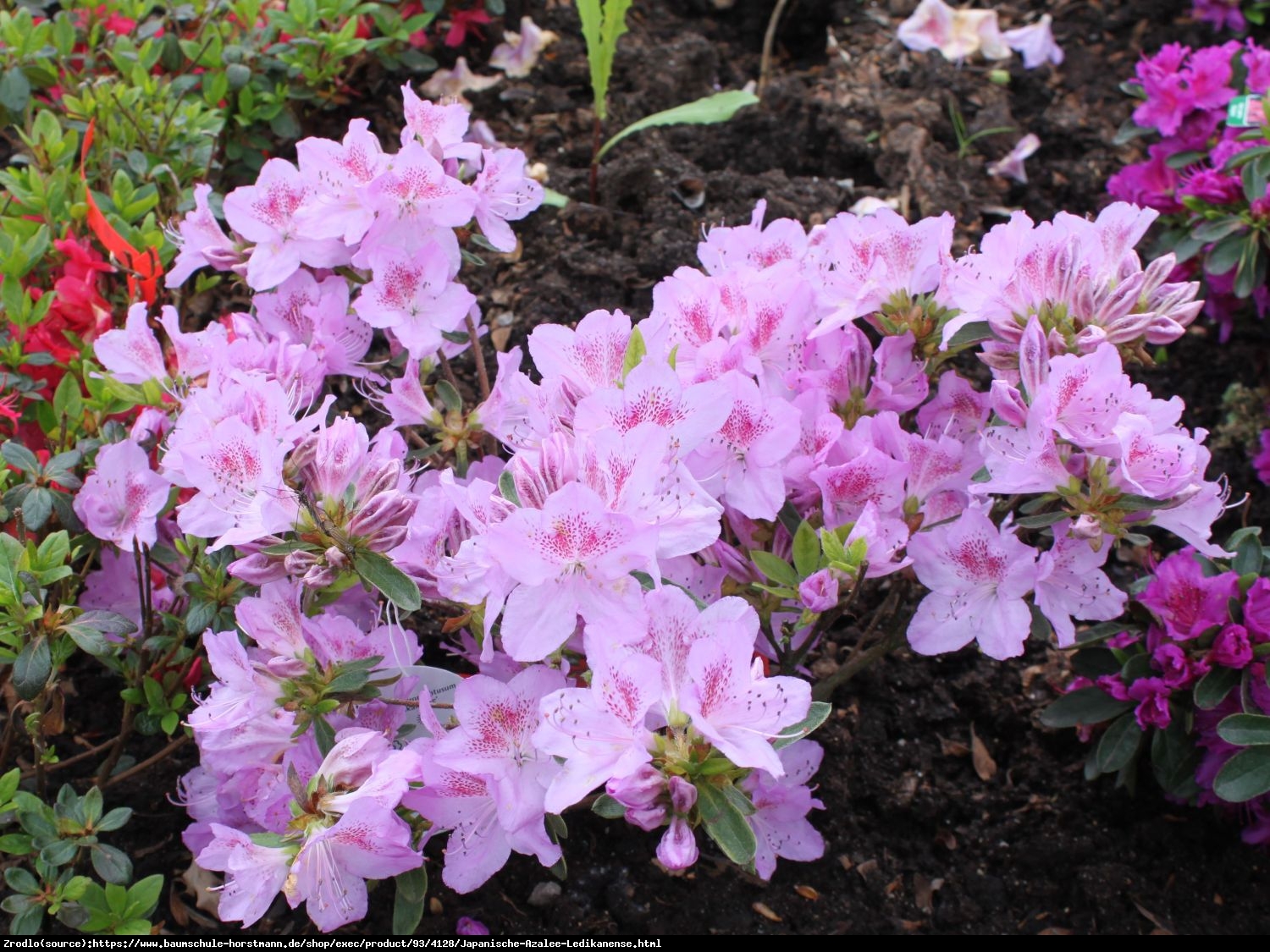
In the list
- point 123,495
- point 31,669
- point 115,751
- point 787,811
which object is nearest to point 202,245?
point 123,495

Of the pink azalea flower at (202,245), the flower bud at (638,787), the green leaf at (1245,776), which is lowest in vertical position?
the green leaf at (1245,776)

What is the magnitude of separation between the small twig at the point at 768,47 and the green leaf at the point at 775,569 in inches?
84.6

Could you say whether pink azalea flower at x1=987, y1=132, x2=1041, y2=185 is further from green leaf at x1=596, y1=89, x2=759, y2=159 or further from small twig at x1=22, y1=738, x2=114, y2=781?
small twig at x1=22, y1=738, x2=114, y2=781

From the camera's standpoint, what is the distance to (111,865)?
5.32 ft

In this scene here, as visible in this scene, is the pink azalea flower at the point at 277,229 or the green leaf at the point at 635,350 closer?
the green leaf at the point at 635,350

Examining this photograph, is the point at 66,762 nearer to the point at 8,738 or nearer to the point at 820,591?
the point at 8,738

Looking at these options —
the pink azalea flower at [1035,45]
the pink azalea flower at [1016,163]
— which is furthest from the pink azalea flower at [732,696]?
the pink azalea flower at [1035,45]

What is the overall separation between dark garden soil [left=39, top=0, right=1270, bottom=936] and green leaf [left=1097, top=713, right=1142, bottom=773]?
206 mm

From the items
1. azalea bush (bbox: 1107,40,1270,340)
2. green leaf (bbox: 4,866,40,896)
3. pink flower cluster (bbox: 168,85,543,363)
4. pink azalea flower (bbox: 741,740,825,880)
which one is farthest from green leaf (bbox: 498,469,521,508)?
azalea bush (bbox: 1107,40,1270,340)

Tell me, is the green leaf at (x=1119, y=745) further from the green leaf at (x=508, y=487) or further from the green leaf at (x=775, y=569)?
the green leaf at (x=508, y=487)

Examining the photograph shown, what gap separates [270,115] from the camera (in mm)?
2658

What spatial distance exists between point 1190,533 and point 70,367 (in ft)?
5.65

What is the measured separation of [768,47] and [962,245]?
3.08 ft

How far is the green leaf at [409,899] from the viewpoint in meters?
1.45
